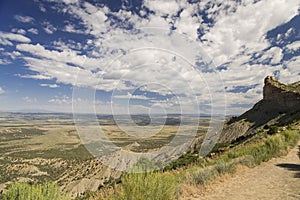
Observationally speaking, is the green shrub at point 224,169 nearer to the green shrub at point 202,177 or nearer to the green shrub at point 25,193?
the green shrub at point 202,177

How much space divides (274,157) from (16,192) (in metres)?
13.5

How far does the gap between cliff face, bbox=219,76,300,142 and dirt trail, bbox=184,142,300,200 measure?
2771 centimetres

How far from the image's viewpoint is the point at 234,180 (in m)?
9.91

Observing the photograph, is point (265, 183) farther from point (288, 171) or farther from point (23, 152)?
point (23, 152)

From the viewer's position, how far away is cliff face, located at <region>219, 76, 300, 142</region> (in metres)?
39.4

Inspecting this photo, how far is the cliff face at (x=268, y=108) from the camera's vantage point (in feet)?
129

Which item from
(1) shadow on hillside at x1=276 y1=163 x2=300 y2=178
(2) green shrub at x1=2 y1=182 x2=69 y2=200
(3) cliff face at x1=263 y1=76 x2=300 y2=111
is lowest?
(1) shadow on hillside at x1=276 y1=163 x2=300 y2=178

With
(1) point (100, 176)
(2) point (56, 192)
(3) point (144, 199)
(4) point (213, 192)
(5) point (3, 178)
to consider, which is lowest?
(5) point (3, 178)

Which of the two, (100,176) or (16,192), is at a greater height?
(16,192)

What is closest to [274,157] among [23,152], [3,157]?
[3,157]

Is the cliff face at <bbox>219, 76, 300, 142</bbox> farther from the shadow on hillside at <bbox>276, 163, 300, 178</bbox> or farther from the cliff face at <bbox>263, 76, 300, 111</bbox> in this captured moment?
the shadow on hillside at <bbox>276, 163, 300, 178</bbox>

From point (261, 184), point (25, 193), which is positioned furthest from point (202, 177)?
point (25, 193)

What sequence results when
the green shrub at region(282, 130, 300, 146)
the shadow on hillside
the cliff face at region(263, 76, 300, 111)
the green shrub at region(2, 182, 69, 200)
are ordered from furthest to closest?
the cliff face at region(263, 76, 300, 111), the green shrub at region(282, 130, 300, 146), the shadow on hillside, the green shrub at region(2, 182, 69, 200)

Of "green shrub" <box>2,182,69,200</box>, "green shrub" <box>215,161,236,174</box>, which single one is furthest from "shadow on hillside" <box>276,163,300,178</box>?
"green shrub" <box>2,182,69,200</box>
